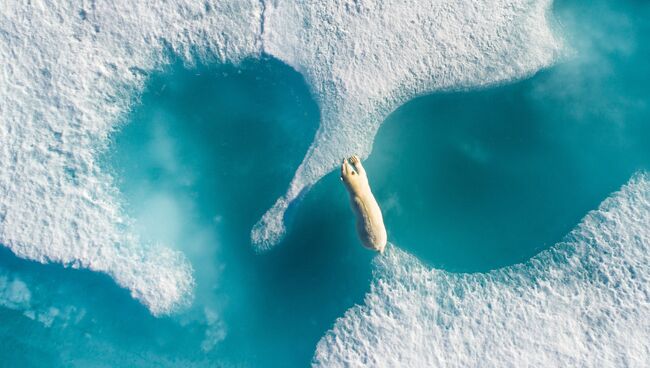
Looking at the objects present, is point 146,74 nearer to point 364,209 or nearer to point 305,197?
point 305,197

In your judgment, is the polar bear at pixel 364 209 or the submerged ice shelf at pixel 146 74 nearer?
the polar bear at pixel 364 209

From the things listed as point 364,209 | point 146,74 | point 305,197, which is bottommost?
point 364,209

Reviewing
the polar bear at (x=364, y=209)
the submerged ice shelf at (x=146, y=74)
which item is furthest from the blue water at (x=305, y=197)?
the polar bear at (x=364, y=209)

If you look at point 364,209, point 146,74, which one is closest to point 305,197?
point 364,209

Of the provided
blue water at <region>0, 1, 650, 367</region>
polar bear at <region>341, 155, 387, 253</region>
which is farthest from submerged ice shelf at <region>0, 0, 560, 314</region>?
polar bear at <region>341, 155, 387, 253</region>

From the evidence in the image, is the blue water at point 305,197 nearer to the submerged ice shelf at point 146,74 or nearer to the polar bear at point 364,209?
the submerged ice shelf at point 146,74

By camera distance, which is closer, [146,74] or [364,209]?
[364,209]

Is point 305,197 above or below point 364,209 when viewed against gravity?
above

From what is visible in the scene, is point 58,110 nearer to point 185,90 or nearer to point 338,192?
point 185,90
